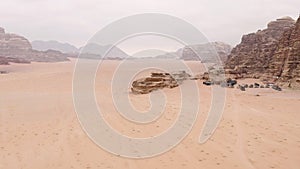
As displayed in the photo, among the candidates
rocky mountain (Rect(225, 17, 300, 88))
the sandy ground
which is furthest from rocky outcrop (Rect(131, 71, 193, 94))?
rocky mountain (Rect(225, 17, 300, 88))

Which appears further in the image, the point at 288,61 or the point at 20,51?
the point at 20,51

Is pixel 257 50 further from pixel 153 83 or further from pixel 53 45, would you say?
pixel 53 45

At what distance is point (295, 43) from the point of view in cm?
1791

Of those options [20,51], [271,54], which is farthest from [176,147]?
[20,51]

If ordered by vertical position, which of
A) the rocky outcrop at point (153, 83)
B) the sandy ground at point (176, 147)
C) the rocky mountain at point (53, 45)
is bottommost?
the sandy ground at point (176, 147)

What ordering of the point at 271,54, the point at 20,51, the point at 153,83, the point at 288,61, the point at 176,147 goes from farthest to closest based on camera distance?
the point at 20,51, the point at 271,54, the point at 288,61, the point at 153,83, the point at 176,147

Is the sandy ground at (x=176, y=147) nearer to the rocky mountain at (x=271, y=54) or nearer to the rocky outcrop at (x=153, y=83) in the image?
the rocky outcrop at (x=153, y=83)

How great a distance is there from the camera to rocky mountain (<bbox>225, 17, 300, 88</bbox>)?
57.6 ft

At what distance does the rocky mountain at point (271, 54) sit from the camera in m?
17.5

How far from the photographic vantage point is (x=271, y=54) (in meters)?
22.5

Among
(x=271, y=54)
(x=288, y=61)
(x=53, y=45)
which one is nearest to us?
(x=288, y=61)

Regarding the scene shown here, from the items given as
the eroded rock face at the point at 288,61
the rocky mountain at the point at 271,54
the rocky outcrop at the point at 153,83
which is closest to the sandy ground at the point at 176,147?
the rocky outcrop at the point at 153,83

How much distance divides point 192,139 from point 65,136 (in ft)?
10.7

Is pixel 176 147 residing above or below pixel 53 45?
below
